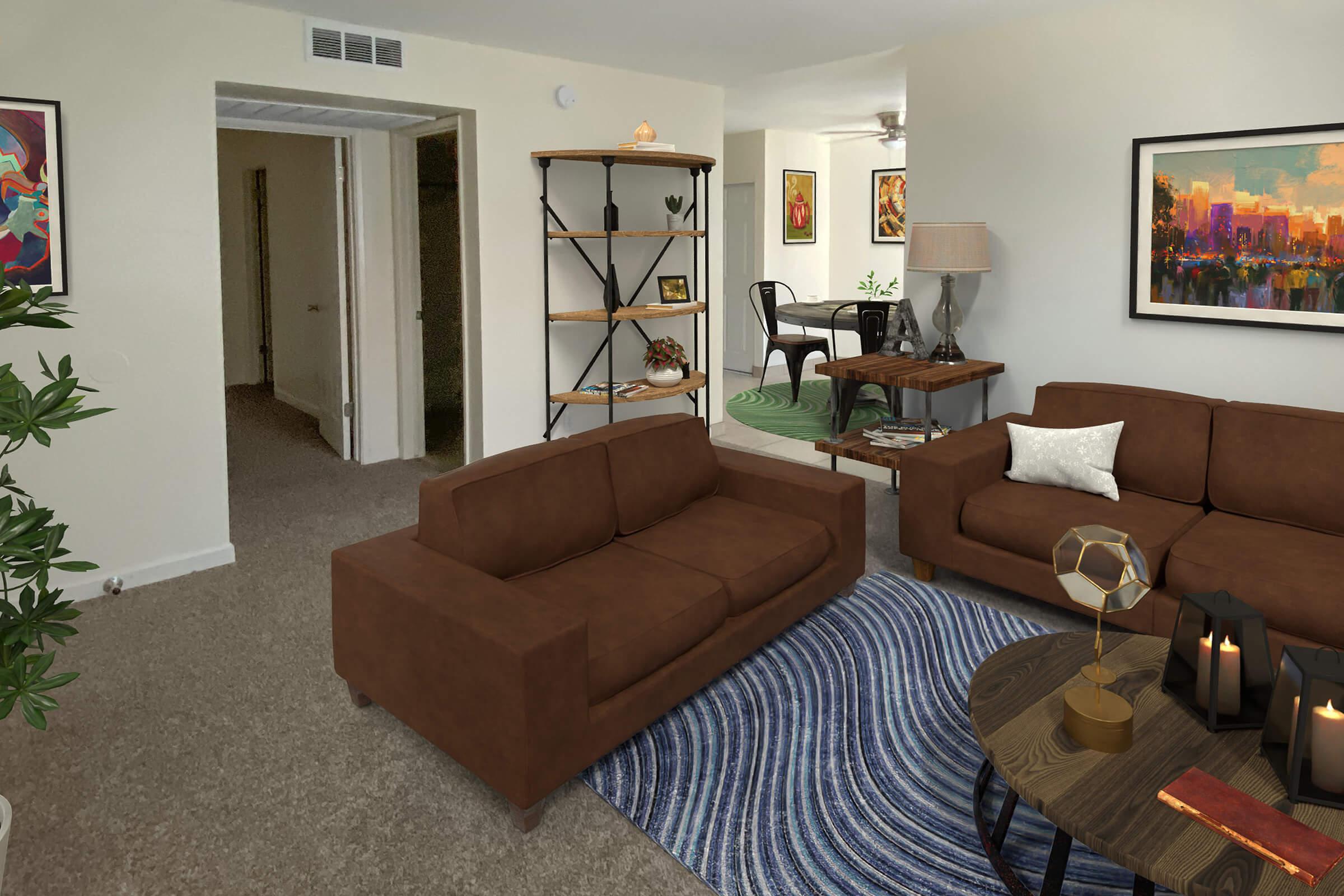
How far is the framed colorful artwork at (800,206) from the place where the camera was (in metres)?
8.89

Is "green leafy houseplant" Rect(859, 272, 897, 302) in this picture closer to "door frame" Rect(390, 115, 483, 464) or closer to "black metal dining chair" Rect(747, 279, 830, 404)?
"black metal dining chair" Rect(747, 279, 830, 404)

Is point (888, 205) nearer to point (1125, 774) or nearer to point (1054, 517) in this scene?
point (1054, 517)

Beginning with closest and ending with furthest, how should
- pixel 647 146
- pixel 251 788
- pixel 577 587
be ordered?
pixel 251 788, pixel 577 587, pixel 647 146

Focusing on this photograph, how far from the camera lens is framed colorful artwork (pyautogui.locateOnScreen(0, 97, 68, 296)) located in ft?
10.5

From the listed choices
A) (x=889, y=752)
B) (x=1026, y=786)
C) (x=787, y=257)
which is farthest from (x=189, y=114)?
(x=787, y=257)

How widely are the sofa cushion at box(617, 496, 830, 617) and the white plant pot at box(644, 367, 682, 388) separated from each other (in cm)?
189

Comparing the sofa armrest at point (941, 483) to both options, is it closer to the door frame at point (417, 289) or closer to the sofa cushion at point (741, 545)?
the sofa cushion at point (741, 545)

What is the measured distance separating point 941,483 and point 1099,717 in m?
1.68

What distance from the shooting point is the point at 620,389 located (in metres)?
5.20

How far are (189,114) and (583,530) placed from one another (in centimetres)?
236

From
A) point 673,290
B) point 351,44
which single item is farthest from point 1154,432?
point 351,44

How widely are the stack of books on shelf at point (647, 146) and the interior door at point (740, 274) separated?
3891mm

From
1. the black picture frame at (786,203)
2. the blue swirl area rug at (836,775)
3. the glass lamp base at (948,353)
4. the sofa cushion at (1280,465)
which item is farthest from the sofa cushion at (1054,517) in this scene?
the black picture frame at (786,203)

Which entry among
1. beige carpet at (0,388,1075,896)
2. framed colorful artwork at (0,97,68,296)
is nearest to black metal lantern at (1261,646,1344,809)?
beige carpet at (0,388,1075,896)
